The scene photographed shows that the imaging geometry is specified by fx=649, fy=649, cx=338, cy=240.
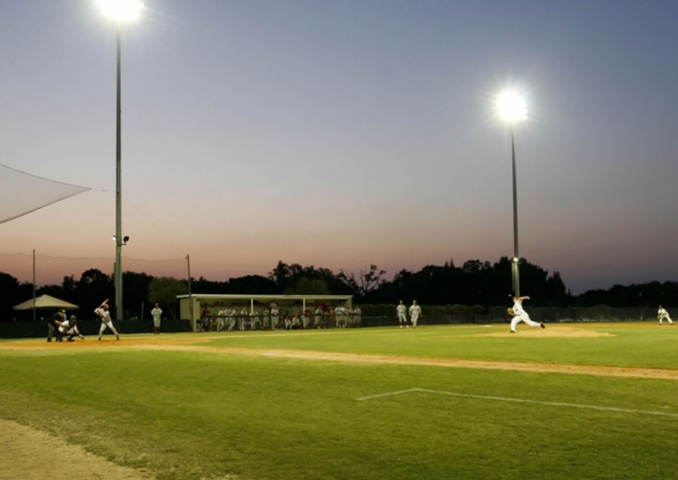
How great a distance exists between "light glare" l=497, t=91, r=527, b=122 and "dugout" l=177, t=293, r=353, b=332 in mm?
21898

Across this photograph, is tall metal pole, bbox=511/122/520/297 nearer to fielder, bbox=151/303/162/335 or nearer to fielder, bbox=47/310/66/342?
fielder, bbox=151/303/162/335

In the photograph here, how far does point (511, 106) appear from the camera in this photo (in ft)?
126

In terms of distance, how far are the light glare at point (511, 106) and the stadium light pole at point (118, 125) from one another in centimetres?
2124

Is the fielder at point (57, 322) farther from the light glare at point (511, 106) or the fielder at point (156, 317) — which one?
the light glare at point (511, 106)

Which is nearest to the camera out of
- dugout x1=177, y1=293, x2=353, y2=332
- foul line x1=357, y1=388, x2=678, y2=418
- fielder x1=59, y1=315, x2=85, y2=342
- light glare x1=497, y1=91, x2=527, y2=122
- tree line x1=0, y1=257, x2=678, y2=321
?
foul line x1=357, y1=388, x2=678, y2=418

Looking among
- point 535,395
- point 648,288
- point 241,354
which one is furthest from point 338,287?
point 535,395

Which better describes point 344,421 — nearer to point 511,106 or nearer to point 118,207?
point 118,207

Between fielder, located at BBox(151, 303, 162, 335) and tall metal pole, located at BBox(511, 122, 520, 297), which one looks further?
A: fielder, located at BBox(151, 303, 162, 335)

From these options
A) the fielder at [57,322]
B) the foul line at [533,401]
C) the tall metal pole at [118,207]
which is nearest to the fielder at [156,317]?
the tall metal pole at [118,207]

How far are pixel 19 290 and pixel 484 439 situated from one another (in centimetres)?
7075

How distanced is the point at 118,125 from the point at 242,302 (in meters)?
Result: 18.7

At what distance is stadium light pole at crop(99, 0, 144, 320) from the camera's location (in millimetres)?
34000

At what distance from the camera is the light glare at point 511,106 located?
3844cm

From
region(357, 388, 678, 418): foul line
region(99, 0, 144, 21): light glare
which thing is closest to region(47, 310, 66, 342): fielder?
region(99, 0, 144, 21): light glare
